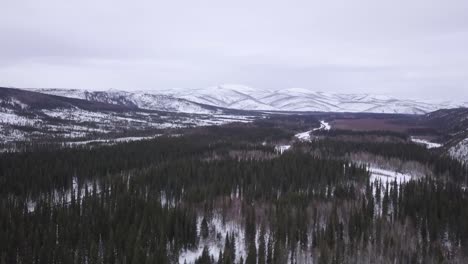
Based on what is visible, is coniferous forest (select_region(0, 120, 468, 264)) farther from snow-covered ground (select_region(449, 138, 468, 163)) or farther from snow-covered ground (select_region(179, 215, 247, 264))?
snow-covered ground (select_region(449, 138, 468, 163))

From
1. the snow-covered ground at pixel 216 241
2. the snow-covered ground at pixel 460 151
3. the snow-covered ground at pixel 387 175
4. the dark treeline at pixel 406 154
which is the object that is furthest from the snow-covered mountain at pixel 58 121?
the snow-covered ground at pixel 460 151

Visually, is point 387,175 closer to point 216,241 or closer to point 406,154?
point 406,154

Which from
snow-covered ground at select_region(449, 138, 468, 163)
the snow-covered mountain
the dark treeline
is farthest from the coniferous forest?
the snow-covered mountain

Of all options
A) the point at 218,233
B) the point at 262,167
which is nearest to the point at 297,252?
the point at 218,233

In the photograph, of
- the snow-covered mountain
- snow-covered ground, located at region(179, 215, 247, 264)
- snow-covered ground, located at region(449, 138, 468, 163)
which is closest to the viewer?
snow-covered ground, located at region(179, 215, 247, 264)

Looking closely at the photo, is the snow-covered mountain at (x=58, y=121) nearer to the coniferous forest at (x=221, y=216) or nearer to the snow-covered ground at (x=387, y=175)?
the coniferous forest at (x=221, y=216)

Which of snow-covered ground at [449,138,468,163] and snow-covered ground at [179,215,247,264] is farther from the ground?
snow-covered ground at [449,138,468,163]

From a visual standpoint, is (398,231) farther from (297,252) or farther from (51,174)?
(51,174)
